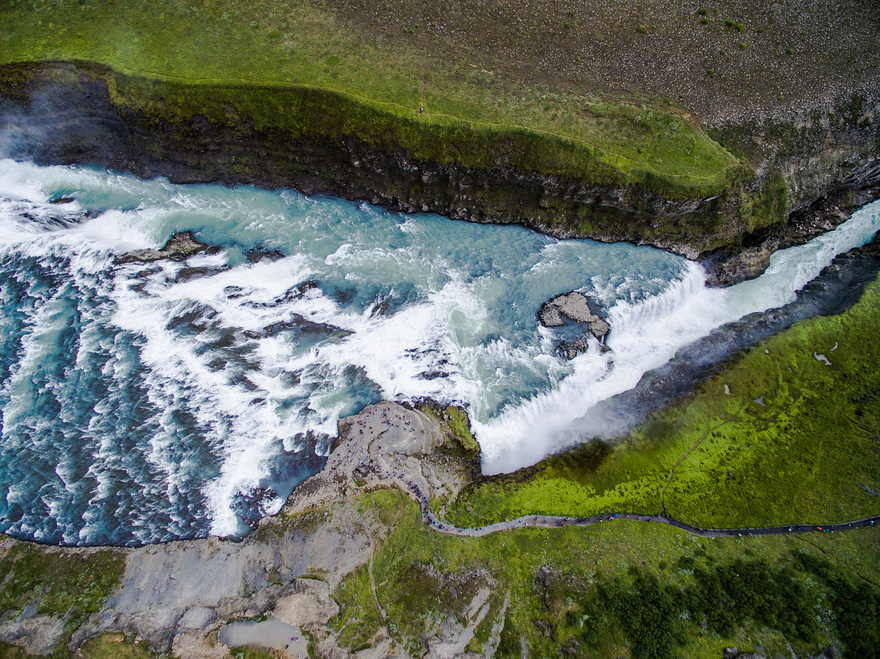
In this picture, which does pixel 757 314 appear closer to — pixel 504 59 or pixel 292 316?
pixel 504 59

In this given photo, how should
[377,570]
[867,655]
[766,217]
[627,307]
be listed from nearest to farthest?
[867,655], [377,570], [627,307], [766,217]

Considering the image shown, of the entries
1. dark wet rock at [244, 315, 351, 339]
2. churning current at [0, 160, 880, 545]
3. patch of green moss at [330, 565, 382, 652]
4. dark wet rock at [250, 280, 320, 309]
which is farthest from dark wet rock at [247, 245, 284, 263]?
patch of green moss at [330, 565, 382, 652]

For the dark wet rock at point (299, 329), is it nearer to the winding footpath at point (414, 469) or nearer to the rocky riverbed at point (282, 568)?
the winding footpath at point (414, 469)

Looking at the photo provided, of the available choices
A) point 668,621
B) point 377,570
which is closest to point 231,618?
point 377,570

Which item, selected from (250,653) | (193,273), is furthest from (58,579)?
(193,273)

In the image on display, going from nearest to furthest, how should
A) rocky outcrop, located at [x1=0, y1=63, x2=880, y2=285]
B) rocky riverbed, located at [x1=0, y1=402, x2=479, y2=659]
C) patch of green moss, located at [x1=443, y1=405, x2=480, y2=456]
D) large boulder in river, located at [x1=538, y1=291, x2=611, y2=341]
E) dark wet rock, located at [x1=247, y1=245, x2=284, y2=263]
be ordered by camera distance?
rocky riverbed, located at [x1=0, y1=402, x2=479, y2=659] → patch of green moss, located at [x1=443, y1=405, x2=480, y2=456] → large boulder in river, located at [x1=538, y1=291, x2=611, y2=341] → dark wet rock, located at [x1=247, y1=245, x2=284, y2=263] → rocky outcrop, located at [x1=0, y1=63, x2=880, y2=285]

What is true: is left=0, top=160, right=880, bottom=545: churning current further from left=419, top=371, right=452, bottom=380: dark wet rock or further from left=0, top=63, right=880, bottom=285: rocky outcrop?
left=0, top=63, right=880, bottom=285: rocky outcrop

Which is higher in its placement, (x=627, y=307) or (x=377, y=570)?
(x=627, y=307)
